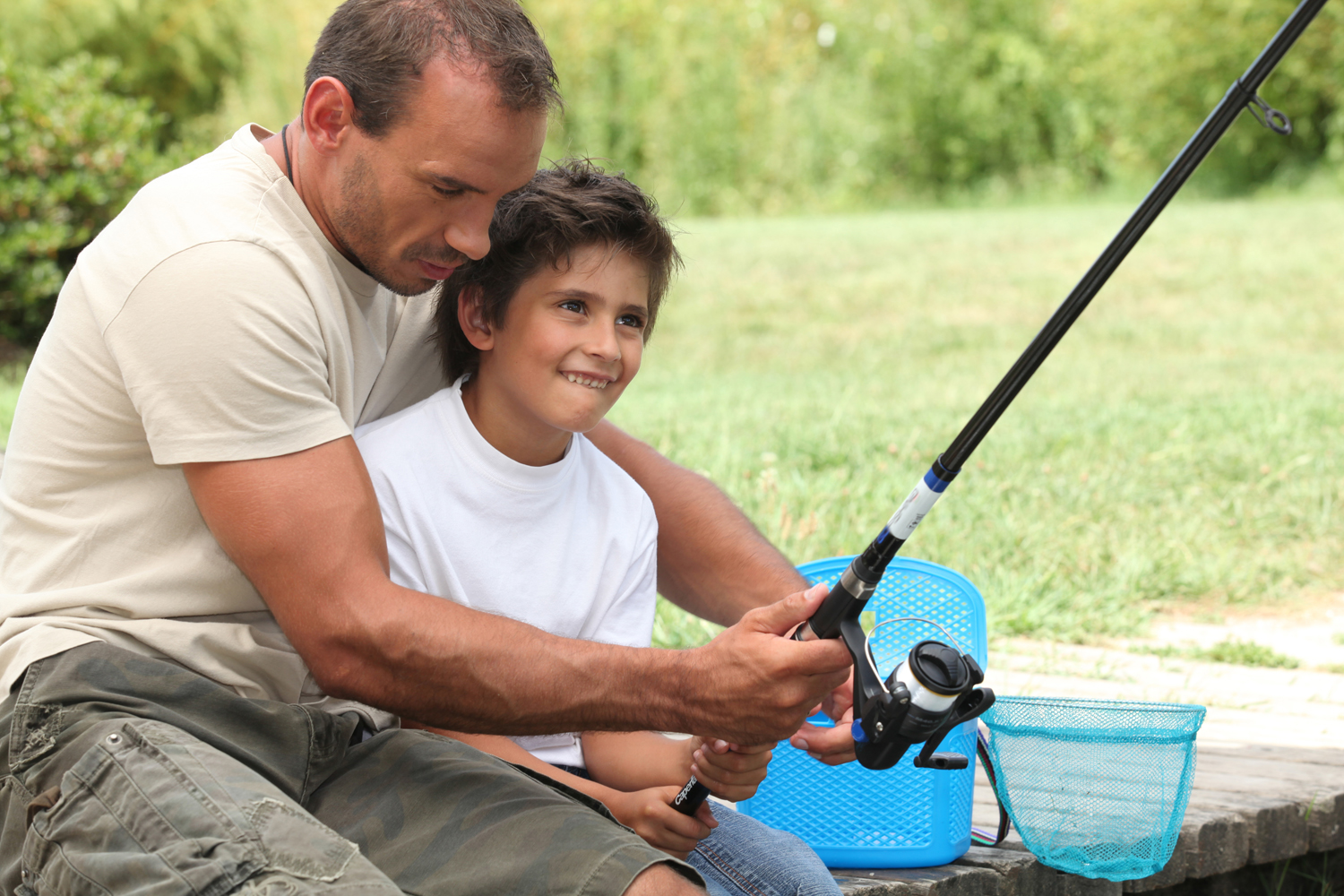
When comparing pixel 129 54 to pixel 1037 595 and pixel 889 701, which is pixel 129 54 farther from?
pixel 889 701

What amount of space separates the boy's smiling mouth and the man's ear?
1.77 ft

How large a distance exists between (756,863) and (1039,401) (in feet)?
17.3

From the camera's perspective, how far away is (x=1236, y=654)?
4000 mm

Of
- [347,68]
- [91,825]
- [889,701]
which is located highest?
[347,68]

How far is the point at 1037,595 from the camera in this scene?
4.39 meters

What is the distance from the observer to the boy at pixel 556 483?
2.20 meters

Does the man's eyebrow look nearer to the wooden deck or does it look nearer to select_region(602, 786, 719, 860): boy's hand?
select_region(602, 786, 719, 860): boy's hand

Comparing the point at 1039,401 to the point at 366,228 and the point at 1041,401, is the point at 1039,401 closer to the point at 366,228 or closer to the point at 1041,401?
the point at 1041,401

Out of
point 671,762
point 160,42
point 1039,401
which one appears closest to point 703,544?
point 671,762

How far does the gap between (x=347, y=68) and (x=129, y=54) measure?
645 inches

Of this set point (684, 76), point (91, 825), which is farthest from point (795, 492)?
point (684, 76)

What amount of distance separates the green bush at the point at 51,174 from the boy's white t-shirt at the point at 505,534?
5.99 metres

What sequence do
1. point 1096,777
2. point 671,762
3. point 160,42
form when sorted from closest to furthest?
point 671,762, point 1096,777, point 160,42

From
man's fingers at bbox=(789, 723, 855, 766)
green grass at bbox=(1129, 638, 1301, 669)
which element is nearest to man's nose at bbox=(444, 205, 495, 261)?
man's fingers at bbox=(789, 723, 855, 766)
